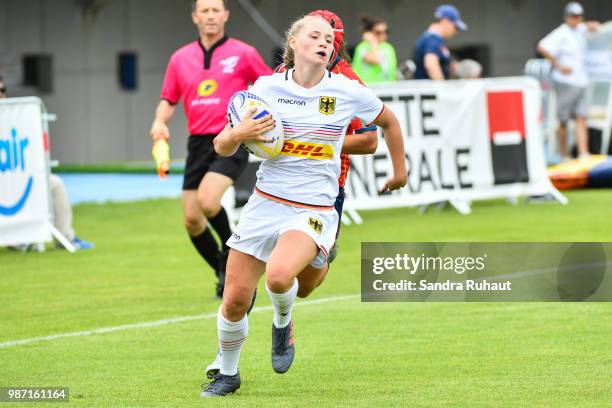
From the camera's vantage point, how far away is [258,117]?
6.84 m

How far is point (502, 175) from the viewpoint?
1722cm

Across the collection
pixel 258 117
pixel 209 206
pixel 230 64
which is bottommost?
pixel 209 206

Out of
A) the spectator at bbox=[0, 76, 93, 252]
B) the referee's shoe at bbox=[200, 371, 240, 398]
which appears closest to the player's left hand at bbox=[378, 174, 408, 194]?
the referee's shoe at bbox=[200, 371, 240, 398]

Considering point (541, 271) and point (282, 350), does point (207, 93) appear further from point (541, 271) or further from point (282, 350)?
point (282, 350)

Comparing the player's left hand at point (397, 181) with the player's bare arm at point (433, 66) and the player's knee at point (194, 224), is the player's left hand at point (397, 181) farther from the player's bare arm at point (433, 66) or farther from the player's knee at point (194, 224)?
the player's bare arm at point (433, 66)

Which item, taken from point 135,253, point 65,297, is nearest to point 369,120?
point 65,297

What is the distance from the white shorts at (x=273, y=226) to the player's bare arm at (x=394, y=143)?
52cm

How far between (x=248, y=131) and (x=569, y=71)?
14.6m

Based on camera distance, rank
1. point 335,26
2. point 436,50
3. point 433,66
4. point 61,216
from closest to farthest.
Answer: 1. point 335,26
2. point 61,216
3. point 433,66
4. point 436,50

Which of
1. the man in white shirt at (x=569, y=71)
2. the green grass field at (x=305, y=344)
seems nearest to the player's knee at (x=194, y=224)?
the green grass field at (x=305, y=344)

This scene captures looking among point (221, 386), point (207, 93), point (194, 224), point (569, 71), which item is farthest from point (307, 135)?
point (569, 71)

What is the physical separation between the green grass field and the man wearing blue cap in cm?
379

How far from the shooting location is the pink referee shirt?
10.4m

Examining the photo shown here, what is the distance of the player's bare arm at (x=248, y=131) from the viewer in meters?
6.79
